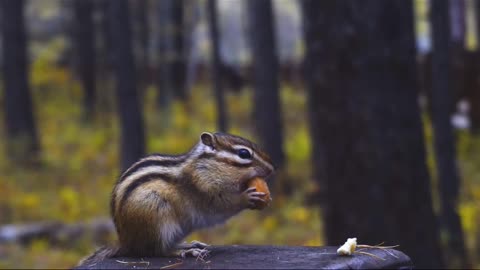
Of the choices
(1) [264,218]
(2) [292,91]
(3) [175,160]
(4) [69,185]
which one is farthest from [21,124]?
(3) [175,160]

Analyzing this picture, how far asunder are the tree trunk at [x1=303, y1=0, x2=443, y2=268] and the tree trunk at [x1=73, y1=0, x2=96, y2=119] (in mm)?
22000

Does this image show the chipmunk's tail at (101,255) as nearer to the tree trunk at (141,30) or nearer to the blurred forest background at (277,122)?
the blurred forest background at (277,122)

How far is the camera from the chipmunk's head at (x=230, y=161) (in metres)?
4.38

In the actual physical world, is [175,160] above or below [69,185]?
above

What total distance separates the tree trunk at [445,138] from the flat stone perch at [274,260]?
7.47 metres

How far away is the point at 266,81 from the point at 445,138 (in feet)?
23.0

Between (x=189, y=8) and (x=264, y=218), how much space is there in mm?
22956

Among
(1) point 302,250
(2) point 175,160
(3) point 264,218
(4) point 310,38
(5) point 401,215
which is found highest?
(4) point 310,38

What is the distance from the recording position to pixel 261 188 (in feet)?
14.4

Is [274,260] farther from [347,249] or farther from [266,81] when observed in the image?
[266,81]

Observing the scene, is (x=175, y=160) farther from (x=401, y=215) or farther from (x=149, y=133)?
(x=149, y=133)

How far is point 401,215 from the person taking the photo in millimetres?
7621

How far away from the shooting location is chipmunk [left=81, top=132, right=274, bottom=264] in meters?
4.21

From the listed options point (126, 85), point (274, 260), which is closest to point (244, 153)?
point (274, 260)
